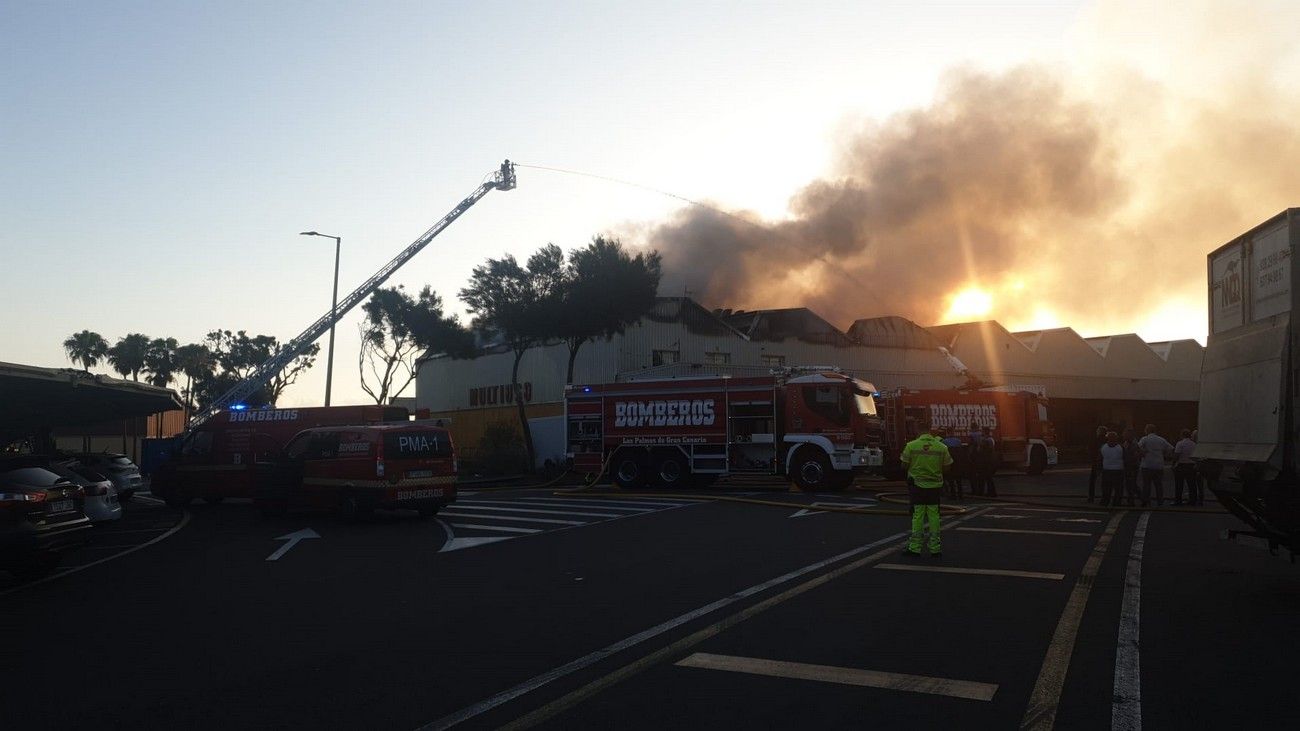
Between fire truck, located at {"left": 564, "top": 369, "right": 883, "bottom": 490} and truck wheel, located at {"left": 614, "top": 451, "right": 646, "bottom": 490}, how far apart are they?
27 millimetres

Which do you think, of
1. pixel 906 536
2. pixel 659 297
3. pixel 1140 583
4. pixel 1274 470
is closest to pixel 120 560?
pixel 906 536

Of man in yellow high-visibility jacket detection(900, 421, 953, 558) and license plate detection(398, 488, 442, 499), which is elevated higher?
man in yellow high-visibility jacket detection(900, 421, 953, 558)

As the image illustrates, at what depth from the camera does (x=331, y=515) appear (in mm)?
18625

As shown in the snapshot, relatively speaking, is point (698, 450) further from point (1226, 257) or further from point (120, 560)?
point (1226, 257)

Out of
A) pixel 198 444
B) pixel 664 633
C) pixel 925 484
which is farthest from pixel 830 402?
pixel 664 633

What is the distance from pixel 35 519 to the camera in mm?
10211

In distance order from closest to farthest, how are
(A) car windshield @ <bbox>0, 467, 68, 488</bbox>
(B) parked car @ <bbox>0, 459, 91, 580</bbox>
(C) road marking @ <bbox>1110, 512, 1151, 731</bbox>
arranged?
(C) road marking @ <bbox>1110, 512, 1151, 731</bbox> < (B) parked car @ <bbox>0, 459, 91, 580</bbox> < (A) car windshield @ <bbox>0, 467, 68, 488</bbox>

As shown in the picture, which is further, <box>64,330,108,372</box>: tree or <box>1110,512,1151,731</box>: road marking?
<box>64,330,108,372</box>: tree

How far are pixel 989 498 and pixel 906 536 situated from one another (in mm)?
8176

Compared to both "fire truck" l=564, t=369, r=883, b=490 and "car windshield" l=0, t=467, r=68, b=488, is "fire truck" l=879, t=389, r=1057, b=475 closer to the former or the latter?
"fire truck" l=564, t=369, r=883, b=490

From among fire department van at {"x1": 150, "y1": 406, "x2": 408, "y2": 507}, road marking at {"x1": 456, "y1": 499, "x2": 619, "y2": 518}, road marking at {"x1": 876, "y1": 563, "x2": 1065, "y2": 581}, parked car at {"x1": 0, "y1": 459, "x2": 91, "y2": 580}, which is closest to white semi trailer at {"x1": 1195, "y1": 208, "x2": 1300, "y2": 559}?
road marking at {"x1": 876, "y1": 563, "x2": 1065, "y2": 581}

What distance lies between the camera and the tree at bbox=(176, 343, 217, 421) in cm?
7375

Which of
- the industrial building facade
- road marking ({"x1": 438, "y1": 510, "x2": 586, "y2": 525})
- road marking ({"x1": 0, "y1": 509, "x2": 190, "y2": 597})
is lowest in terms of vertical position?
road marking ({"x1": 0, "y1": 509, "x2": 190, "y2": 597})

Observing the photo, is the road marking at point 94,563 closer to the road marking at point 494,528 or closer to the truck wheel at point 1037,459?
the road marking at point 494,528
